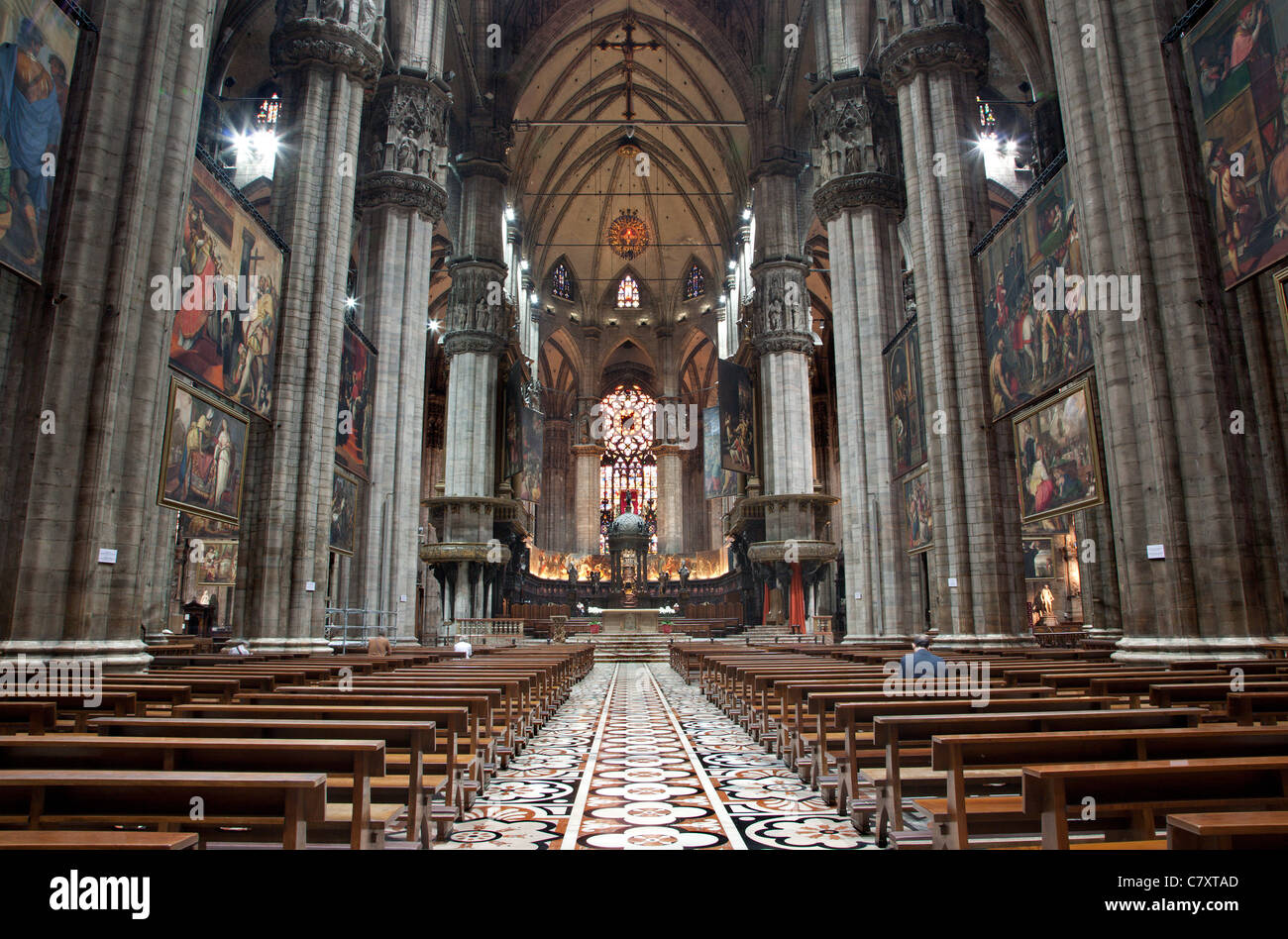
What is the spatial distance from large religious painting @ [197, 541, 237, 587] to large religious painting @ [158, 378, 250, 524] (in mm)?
15591

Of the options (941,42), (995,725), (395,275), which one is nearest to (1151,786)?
(995,725)

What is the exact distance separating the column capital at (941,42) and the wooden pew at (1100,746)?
16193 mm

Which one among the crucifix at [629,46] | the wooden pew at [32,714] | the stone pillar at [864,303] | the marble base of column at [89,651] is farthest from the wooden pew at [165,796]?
the crucifix at [629,46]

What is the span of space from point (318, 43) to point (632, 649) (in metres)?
19.4

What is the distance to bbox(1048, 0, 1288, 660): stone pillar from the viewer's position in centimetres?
869

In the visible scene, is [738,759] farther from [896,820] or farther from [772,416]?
[772,416]

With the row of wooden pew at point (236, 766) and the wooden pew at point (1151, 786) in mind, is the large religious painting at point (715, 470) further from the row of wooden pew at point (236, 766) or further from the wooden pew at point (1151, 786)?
the wooden pew at point (1151, 786)

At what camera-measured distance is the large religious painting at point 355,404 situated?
17.3 m

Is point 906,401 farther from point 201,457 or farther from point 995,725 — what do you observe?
point 995,725

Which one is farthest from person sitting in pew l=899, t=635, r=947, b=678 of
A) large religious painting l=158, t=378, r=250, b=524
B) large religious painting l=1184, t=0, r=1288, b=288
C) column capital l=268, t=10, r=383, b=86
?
column capital l=268, t=10, r=383, b=86

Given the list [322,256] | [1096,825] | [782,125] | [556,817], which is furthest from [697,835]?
[782,125]

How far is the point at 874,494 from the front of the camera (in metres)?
20.0

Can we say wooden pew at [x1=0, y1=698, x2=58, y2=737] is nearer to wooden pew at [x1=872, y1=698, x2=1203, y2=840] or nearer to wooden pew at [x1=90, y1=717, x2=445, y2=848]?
wooden pew at [x1=90, y1=717, x2=445, y2=848]

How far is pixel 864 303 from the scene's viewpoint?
810 inches
